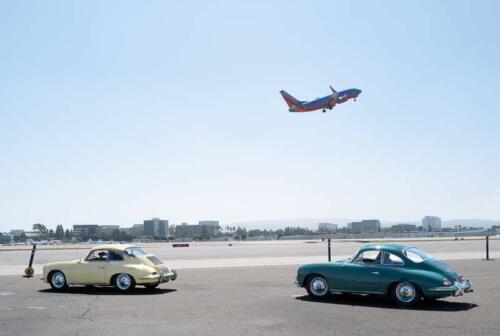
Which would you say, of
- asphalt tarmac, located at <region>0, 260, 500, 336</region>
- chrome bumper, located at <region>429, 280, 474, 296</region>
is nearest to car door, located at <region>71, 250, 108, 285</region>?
asphalt tarmac, located at <region>0, 260, 500, 336</region>

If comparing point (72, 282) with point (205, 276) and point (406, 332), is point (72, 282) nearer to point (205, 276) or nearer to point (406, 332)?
point (205, 276)

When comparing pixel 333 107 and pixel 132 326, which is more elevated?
pixel 333 107

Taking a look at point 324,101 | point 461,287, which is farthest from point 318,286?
point 324,101

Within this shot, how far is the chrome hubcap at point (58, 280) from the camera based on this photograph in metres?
17.6

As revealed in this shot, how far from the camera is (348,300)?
14805 mm

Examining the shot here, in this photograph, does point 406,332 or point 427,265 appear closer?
point 406,332

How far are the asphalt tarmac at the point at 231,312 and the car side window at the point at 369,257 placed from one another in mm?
1005

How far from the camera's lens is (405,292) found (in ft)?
45.0

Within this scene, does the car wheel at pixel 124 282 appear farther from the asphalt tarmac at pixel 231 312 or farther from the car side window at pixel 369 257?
the car side window at pixel 369 257

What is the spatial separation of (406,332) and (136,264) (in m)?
8.99

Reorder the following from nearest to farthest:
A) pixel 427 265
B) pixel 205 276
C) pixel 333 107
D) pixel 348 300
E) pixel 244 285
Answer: pixel 427 265 < pixel 348 300 < pixel 244 285 < pixel 205 276 < pixel 333 107

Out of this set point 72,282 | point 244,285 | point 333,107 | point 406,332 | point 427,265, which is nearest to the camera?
point 406,332

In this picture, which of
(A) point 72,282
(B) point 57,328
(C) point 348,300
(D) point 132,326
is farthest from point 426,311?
(A) point 72,282

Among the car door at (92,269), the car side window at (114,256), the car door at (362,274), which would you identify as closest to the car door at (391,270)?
the car door at (362,274)
